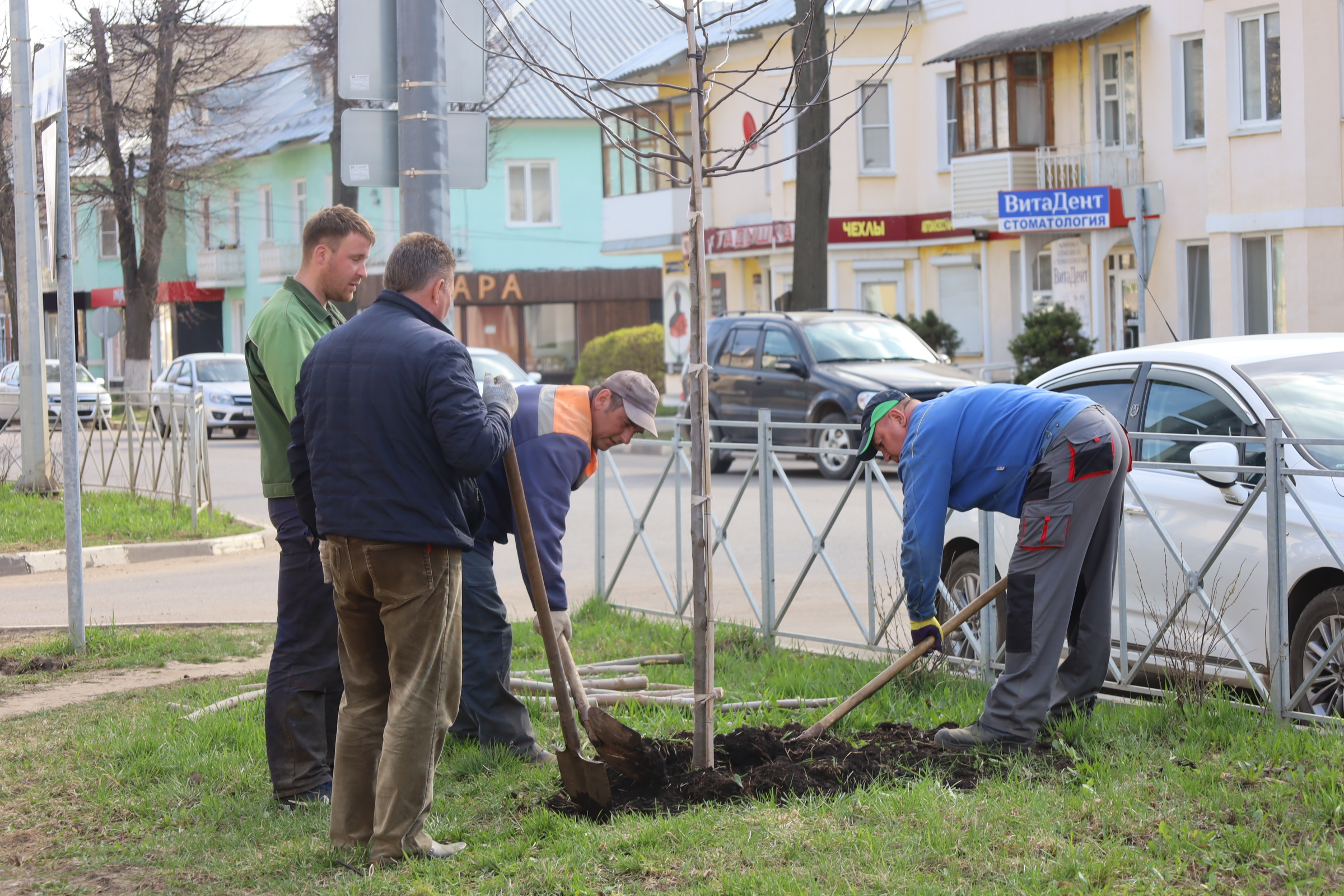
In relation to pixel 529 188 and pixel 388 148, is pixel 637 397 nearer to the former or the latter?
pixel 388 148

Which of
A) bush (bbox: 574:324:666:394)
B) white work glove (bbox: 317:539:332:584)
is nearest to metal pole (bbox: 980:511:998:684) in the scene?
white work glove (bbox: 317:539:332:584)

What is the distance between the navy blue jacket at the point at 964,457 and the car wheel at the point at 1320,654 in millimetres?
1178

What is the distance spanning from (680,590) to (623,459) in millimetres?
13243

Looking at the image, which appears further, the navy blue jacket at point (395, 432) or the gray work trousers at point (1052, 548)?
the gray work trousers at point (1052, 548)

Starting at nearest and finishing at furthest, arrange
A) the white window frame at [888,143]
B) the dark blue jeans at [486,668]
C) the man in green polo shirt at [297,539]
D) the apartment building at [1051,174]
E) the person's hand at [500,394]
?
the person's hand at [500,394] → the man in green polo shirt at [297,539] → the dark blue jeans at [486,668] → the apartment building at [1051,174] → the white window frame at [888,143]

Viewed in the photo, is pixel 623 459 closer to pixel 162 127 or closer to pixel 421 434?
pixel 162 127

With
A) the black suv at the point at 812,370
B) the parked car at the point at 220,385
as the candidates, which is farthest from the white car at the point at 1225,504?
the parked car at the point at 220,385

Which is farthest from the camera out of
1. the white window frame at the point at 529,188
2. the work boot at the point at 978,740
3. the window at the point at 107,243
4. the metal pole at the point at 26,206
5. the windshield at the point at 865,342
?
the window at the point at 107,243

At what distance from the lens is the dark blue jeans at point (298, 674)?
16.9ft

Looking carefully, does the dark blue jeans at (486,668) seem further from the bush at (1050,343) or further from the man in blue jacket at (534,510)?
the bush at (1050,343)

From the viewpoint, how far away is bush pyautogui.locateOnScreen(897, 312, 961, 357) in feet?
89.4

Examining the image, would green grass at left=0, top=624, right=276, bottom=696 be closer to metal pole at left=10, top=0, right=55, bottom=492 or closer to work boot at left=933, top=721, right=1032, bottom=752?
metal pole at left=10, top=0, right=55, bottom=492

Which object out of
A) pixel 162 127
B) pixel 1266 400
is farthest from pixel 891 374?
pixel 162 127

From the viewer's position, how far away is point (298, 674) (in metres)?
5.20
